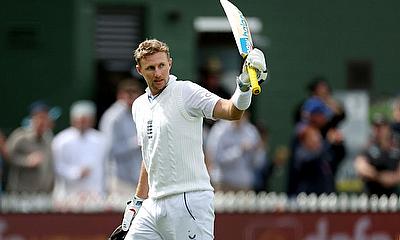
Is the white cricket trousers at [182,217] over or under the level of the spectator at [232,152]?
under

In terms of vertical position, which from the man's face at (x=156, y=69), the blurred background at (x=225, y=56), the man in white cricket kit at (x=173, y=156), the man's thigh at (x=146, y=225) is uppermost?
the blurred background at (x=225, y=56)

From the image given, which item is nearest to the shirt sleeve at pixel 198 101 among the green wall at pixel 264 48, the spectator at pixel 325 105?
the spectator at pixel 325 105

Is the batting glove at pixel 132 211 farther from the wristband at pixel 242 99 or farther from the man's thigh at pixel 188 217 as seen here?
the wristband at pixel 242 99

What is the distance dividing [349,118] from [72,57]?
12.4 ft

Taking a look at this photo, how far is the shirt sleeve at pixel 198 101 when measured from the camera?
7410mm

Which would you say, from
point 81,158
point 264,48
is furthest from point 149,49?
point 264,48

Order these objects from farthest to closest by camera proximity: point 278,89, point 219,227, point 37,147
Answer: point 278,89
point 37,147
point 219,227

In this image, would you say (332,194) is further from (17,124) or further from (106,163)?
(17,124)

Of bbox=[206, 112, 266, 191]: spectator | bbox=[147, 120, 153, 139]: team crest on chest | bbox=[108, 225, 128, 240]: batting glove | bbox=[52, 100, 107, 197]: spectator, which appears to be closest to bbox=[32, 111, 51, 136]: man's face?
bbox=[52, 100, 107, 197]: spectator

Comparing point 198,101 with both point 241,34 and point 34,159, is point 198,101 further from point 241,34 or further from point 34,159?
point 34,159

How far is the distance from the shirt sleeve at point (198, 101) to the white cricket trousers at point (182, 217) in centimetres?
52

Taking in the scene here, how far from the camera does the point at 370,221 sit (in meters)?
12.1

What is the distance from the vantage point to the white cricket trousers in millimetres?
7574

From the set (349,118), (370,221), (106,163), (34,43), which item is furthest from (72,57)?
(370,221)
